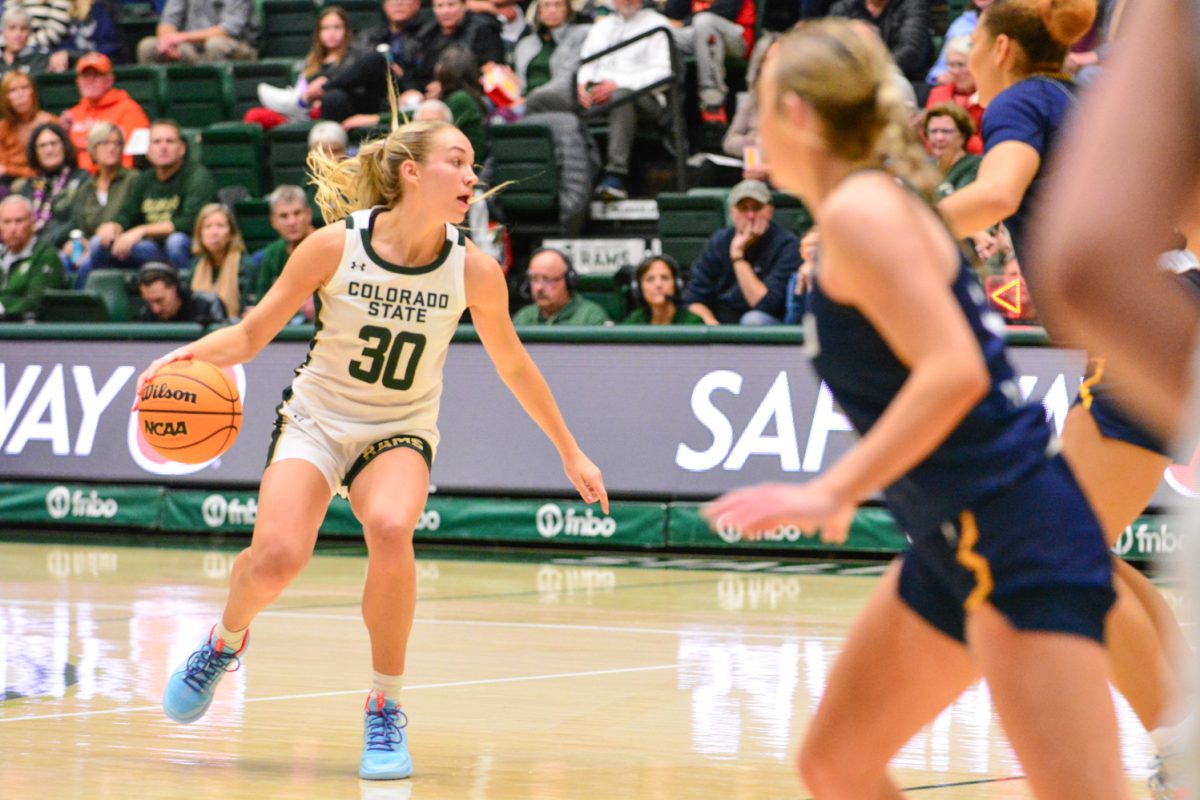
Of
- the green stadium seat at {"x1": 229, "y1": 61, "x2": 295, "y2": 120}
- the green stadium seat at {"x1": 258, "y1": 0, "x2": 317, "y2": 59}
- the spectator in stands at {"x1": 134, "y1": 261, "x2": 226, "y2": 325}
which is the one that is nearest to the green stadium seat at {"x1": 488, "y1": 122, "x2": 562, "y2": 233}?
the spectator in stands at {"x1": 134, "y1": 261, "x2": 226, "y2": 325}

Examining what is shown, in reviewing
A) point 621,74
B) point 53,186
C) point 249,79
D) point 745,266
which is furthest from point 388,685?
point 249,79

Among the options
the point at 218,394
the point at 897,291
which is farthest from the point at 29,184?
the point at 897,291

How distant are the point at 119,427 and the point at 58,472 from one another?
22.0 inches

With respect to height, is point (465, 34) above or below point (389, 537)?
below

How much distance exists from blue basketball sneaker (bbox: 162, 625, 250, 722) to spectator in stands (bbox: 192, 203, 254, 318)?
294 inches

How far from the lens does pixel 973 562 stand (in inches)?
101

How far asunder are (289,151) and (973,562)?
12228mm

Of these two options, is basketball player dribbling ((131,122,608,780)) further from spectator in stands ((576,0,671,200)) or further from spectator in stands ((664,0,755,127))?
spectator in stands ((664,0,755,127))

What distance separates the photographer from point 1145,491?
4055 mm

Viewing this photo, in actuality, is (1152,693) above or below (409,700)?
above

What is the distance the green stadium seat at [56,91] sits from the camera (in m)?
16.3

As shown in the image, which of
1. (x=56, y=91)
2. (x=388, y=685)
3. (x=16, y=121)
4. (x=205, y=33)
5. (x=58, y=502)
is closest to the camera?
(x=388, y=685)

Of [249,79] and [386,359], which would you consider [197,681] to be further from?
[249,79]

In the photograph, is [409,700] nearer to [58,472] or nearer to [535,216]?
[58,472]
